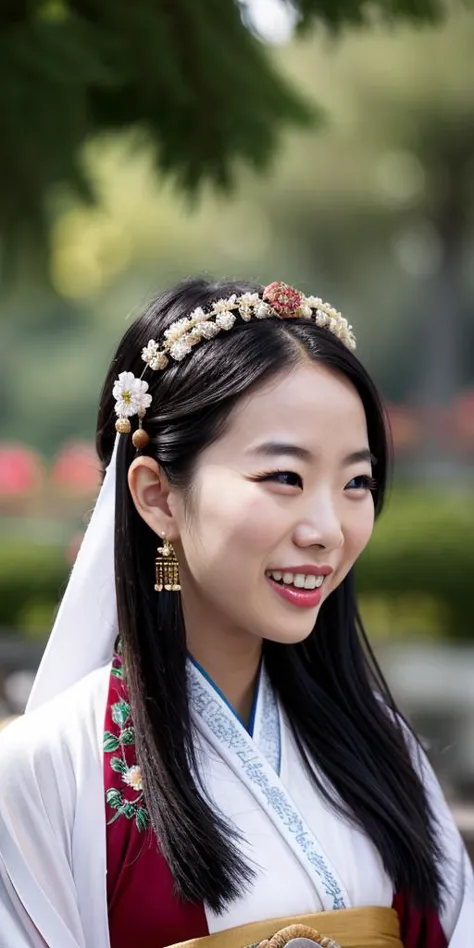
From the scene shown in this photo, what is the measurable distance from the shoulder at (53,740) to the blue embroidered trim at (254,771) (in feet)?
0.48

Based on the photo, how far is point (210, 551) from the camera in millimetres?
1739

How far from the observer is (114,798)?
1.72 metres

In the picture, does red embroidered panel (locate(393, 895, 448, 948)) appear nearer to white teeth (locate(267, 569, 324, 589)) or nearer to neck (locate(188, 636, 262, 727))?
neck (locate(188, 636, 262, 727))

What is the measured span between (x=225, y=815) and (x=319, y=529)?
1.41ft

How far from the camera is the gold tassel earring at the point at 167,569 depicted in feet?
5.99

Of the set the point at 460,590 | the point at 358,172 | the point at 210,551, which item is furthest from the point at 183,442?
the point at 358,172

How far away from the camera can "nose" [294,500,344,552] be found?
5.64ft

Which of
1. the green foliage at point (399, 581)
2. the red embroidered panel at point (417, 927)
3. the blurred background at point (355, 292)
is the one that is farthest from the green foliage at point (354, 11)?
the green foliage at point (399, 581)

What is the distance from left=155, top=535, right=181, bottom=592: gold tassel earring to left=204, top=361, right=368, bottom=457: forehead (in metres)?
0.18

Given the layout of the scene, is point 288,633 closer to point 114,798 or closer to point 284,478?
point 284,478

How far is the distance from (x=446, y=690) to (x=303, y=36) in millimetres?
3864

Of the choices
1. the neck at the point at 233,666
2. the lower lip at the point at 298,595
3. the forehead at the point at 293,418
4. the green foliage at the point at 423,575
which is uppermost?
the green foliage at the point at 423,575

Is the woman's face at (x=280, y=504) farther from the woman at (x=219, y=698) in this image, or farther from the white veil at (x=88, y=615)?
the white veil at (x=88, y=615)

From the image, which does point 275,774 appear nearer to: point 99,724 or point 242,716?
point 242,716
